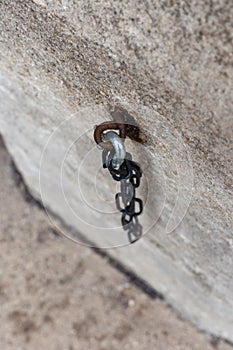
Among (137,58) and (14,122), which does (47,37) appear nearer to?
(137,58)

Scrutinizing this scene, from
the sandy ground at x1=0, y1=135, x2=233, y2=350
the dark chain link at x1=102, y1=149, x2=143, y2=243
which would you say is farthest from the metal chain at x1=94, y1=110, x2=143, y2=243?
the sandy ground at x1=0, y1=135, x2=233, y2=350

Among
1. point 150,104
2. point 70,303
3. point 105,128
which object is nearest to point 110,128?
point 105,128

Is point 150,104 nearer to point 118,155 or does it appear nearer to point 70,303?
point 118,155

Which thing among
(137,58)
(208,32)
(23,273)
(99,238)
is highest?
(208,32)

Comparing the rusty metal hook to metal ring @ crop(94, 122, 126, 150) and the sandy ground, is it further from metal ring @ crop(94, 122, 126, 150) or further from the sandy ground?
the sandy ground

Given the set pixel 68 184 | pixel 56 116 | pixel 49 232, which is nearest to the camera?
pixel 56 116

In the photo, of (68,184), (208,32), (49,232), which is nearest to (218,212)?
(208,32)
